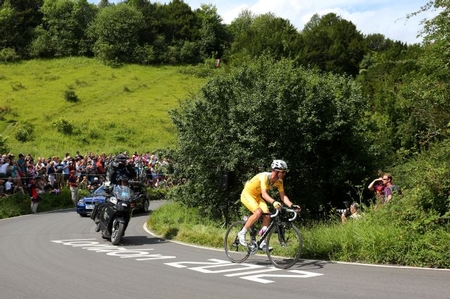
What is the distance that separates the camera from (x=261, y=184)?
1070 centimetres

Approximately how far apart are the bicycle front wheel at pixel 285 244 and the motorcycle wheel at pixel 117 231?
15.2 ft

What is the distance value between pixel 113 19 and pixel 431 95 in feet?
254

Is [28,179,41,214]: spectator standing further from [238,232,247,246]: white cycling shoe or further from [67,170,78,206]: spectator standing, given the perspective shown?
A: [238,232,247,246]: white cycling shoe

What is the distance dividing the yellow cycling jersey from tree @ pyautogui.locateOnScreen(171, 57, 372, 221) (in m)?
5.97

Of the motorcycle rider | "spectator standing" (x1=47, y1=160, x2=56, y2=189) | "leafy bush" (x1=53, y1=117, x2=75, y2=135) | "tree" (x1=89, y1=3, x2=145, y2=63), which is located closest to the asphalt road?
the motorcycle rider

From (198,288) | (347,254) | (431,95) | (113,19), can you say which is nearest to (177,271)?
(198,288)

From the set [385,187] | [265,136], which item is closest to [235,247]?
[385,187]

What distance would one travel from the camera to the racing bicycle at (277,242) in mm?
10461

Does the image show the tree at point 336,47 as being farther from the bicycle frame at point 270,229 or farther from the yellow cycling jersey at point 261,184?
the bicycle frame at point 270,229

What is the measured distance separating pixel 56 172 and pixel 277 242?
1880 centimetres

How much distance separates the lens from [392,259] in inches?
404

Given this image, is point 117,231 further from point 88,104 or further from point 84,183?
point 88,104

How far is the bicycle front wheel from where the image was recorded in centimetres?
1032

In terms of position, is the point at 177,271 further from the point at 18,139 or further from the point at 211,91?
the point at 18,139
